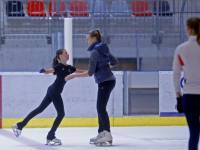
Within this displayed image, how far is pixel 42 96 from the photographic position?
6480 millimetres

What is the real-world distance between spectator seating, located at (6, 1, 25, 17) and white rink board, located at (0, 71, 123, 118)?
2134 mm

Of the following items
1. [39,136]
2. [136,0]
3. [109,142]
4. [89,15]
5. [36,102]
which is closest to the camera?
[109,142]

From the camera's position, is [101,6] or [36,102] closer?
[36,102]

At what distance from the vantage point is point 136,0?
839cm

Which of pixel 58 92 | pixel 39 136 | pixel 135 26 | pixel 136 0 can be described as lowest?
pixel 39 136

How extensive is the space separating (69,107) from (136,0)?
3.15 metres

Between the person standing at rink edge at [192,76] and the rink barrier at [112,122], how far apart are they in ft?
12.3

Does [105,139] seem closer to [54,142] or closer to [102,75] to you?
[54,142]

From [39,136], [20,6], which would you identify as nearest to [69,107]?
[39,136]

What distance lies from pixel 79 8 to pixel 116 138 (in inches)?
139

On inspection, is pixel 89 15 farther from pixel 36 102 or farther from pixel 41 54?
pixel 36 102

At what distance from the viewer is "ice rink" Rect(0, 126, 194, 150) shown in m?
4.53

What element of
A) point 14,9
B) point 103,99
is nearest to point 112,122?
point 103,99

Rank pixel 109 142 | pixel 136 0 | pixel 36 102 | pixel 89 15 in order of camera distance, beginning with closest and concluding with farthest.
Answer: pixel 109 142, pixel 36 102, pixel 89 15, pixel 136 0
